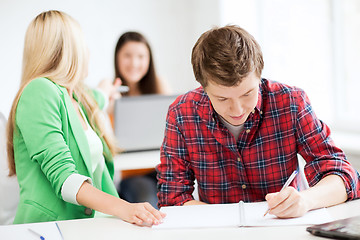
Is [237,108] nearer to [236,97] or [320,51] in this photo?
[236,97]

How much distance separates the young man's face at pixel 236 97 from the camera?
117cm

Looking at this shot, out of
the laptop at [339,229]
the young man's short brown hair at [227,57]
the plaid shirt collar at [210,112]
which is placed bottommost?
the laptop at [339,229]

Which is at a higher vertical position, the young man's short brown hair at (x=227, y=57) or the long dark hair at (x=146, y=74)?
the young man's short brown hair at (x=227, y=57)

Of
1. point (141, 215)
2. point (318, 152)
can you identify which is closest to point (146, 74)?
point (318, 152)

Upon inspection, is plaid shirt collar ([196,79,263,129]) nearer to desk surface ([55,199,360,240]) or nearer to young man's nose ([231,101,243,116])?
young man's nose ([231,101,243,116])

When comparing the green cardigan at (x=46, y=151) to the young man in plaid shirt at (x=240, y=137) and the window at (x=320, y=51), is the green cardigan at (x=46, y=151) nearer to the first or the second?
the young man in plaid shirt at (x=240, y=137)

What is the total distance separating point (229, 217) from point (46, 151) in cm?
54

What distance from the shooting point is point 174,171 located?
1379 mm

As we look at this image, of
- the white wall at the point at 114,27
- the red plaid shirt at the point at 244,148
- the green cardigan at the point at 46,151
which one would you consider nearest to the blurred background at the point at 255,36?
the white wall at the point at 114,27

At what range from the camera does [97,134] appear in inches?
64.2

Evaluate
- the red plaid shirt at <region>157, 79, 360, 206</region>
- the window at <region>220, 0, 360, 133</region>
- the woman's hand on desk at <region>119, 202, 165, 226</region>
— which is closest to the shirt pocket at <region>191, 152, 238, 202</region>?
the red plaid shirt at <region>157, 79, 360, 206</region>

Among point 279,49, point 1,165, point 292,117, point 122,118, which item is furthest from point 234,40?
point 279,49

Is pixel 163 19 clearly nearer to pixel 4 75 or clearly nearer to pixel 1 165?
pixel 4 75

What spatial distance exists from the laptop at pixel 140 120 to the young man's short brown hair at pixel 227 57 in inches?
46.1
